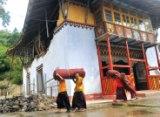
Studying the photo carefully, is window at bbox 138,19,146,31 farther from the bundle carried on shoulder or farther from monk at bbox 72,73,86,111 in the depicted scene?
monk at bbox 72,73,86,111

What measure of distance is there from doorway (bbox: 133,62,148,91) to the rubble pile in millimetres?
8043

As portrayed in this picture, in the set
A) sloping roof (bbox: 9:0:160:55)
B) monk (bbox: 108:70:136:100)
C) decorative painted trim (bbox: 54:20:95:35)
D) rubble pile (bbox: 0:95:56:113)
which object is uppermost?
sloping roof (bbox: 9:0:160:55)

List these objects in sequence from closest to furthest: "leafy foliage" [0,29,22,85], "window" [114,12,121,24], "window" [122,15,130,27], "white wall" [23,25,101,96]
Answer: "white wall" [23,25,101,96] → "window" [114,12,121,24] → "window" [122,15,130,27] → "leafy foliage" [0,29,22,85]

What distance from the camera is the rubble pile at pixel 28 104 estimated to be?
11.7 metres

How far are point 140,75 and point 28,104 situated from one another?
9.34 metres

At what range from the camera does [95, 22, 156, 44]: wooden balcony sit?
14.4 m

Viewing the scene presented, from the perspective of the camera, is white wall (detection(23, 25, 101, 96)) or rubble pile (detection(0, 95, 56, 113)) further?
white wall (detection(23, 25, 101, 96))

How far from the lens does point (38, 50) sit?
18984 mm

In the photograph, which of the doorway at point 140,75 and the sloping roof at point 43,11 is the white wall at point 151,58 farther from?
the sloping roof at point 43,11

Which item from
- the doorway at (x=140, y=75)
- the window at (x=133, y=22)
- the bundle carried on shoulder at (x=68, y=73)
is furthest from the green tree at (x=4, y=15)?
the doorway at (x=140, y=75)

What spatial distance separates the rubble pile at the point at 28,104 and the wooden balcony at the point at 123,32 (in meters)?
5.19

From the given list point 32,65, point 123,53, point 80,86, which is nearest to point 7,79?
point 32,65

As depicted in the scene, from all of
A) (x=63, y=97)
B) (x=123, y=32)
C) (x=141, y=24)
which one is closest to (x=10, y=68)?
(x=141, y=24)

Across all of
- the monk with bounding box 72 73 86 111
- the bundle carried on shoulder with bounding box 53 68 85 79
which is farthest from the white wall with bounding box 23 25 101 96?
the bundle carried on shoulder with bounding box 53 68 85 79
